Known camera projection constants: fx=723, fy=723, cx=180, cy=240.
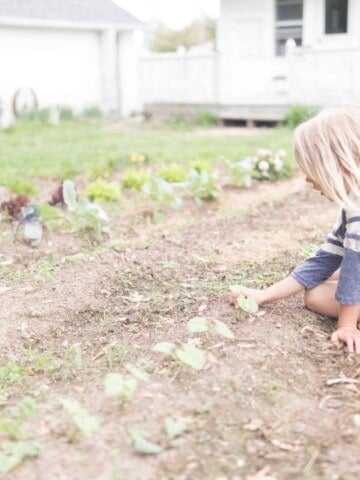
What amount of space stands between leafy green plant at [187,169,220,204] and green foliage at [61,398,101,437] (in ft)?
11.6

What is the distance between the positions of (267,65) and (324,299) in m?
11.6

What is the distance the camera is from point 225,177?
6715 millimetres

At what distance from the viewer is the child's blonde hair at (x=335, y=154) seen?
9.01ft

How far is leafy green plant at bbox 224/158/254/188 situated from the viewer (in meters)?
6.15

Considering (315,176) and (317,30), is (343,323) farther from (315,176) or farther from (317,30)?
(317,30)

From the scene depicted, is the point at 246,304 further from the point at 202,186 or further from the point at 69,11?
the point at 69,11

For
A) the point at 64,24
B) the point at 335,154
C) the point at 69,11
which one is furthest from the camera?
the point at 69,11

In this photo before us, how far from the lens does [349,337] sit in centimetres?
280

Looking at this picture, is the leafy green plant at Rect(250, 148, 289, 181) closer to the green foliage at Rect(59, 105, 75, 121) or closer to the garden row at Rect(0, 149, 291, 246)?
the garden row at Rect(0, 149, 291, 246)

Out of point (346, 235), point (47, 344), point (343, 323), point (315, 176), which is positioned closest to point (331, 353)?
point (343, 323)

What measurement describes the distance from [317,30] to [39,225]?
10.4m

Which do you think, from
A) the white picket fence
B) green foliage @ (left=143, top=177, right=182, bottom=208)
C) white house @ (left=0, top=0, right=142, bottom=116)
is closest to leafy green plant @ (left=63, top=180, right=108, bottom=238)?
green foliage @ (left=143, top=177, right=182, bottom=208)

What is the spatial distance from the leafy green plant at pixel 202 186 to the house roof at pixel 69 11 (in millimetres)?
10108

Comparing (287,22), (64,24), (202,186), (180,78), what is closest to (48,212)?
(202,186)
